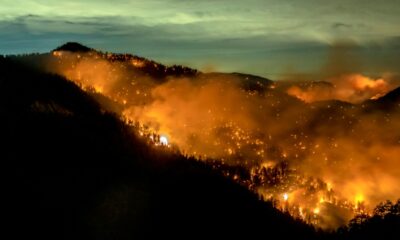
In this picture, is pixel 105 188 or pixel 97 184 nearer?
pixel 105 188

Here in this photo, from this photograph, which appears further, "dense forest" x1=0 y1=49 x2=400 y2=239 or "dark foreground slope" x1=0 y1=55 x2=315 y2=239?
"dark foreground slope" x1=0 y1=55 x2=315 y2=239

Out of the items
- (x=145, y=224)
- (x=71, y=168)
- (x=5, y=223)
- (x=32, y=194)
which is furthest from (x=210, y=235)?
(x=5, y=223)

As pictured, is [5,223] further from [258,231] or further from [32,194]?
[258,231]

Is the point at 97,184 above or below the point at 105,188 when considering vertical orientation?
above

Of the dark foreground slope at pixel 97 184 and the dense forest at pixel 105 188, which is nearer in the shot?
the dense forest at pixel 105 188
